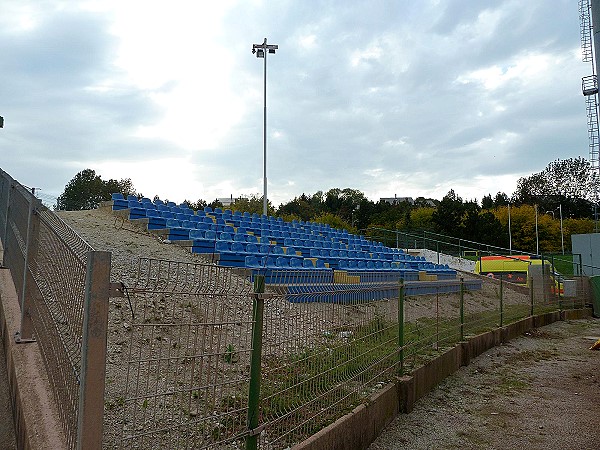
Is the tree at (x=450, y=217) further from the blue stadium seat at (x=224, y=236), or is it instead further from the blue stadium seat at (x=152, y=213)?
the blue stadium seat at (x=152, y=213)

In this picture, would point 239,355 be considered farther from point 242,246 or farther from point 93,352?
point 242,246

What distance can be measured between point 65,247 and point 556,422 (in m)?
5.49

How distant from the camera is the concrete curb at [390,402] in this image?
156 inches

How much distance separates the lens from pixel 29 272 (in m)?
4.02

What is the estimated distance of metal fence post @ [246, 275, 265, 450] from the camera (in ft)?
10.0

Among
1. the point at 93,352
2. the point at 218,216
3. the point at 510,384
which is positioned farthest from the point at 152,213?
the point at 93,352

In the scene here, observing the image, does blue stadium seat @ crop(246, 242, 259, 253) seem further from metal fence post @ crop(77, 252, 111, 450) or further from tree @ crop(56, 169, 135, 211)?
tree @ crop(56, 169, 135, 211)

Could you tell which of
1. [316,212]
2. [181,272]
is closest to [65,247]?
[181,272]

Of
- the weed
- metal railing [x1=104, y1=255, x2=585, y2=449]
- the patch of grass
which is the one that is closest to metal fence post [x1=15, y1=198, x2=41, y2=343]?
metal railing [x1=104, y1=255, x2=585, y2=449]

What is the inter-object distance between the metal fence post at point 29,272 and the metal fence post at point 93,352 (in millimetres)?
2104

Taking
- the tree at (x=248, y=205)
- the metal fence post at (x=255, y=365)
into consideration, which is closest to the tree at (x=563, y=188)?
the tree at (x=248, y=205)

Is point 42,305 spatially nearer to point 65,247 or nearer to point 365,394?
point 65,247

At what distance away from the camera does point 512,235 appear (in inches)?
2518

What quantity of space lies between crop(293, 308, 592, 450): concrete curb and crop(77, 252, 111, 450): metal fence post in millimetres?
1657
